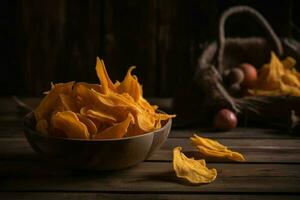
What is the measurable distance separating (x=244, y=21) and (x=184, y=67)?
32cm

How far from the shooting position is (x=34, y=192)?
109 cm

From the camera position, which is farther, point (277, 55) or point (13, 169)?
point (277, 55)

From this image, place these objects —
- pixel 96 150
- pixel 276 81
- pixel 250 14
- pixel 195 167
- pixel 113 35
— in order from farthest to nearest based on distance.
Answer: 1. pixel 113 35
2. pixel 250 14
3. pixel 276 81
4. pixel 195 167
5. pixel 96 150

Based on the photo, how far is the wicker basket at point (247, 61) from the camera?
5.35 ft

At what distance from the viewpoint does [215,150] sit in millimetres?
1331

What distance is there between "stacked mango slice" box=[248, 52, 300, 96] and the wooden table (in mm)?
326

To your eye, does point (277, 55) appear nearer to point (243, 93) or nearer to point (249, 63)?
point (249, 63)

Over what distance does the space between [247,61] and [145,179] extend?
1.03 meters

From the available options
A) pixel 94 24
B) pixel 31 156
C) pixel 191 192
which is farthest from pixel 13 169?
pixel 94 24

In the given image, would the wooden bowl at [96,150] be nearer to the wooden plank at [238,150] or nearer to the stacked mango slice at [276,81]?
the wooden plank at [238,150]

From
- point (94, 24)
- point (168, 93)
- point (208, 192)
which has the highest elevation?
point (94, 24)

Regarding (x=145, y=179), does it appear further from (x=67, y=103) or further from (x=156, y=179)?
(x=67, y=103)

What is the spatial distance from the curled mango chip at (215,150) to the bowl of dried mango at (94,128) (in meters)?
0.17

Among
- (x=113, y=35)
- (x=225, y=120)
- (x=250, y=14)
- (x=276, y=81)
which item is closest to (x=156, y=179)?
(x=225, y=120)
